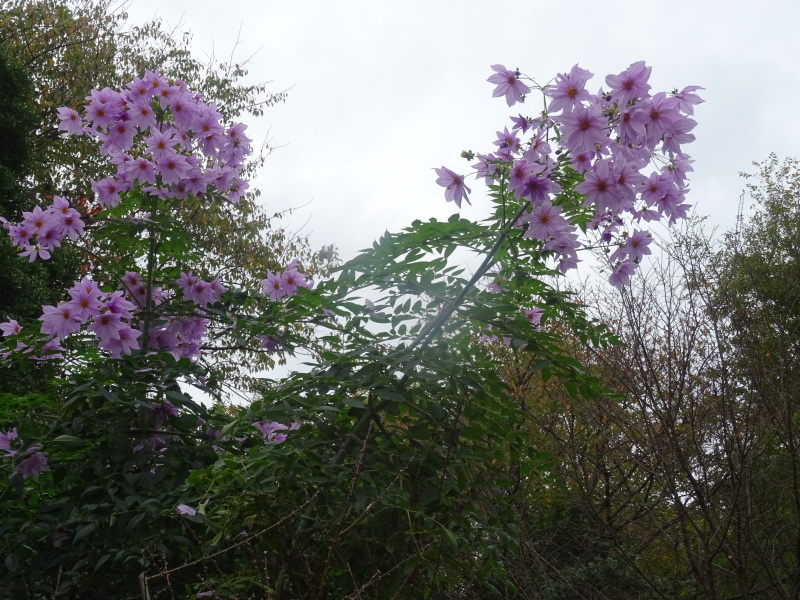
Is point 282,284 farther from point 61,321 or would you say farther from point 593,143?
point 593,143

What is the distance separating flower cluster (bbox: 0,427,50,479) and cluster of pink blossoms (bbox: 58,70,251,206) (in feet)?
3.63

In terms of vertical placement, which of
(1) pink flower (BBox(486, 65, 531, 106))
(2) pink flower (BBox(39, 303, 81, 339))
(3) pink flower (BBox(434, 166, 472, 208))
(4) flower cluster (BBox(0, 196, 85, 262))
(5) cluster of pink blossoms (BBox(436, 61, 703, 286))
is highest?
(4) flower cluster (BBox(0, 196, 85, 262))

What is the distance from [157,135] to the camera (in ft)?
10.1

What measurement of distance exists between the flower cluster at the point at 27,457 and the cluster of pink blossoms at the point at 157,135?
1.11 m

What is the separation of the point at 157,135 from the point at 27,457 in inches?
51.6

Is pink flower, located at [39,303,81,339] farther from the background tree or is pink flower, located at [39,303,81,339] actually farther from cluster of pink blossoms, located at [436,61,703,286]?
the background tree

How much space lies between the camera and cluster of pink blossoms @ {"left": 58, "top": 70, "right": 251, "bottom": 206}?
3111 millimetres

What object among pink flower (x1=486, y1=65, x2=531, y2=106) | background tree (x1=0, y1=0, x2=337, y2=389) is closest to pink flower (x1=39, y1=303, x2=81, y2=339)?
pink flower (x1=486, y1=65, x2=531, y2=106)

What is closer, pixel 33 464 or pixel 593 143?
pixel 593 143

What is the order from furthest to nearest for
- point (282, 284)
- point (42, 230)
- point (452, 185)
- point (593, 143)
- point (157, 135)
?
1. point (282, 284)
2. point (42, 230)
3. point (157, 135)
4. point (452, 185)
5. point (593, 143)

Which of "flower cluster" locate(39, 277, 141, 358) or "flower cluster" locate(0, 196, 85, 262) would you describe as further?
"flower cluster" locate(0, 196, 85, 262)

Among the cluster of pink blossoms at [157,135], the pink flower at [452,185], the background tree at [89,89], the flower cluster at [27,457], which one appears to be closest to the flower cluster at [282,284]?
the cluster of pink blossoms at [157,135]

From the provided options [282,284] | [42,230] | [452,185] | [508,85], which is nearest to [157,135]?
[42,230]

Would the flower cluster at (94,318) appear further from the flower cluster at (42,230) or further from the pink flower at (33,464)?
the flower cluster at (42,230)
